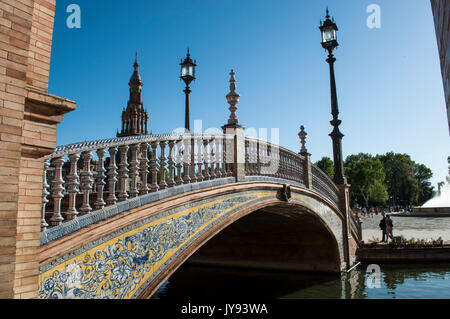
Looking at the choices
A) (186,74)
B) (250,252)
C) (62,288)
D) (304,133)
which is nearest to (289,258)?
(250,252)

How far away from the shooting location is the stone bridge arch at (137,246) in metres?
3.68

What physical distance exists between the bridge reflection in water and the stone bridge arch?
0.01 m

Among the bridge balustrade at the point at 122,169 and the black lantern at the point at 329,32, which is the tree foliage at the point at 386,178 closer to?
the black lantern at the point at 329,32

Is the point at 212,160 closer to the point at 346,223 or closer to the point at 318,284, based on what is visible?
the point at 318,284

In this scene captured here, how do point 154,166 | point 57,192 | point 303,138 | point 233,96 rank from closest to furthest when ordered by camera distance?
point 57,192
point 154,166
point 233,96
point 303,138

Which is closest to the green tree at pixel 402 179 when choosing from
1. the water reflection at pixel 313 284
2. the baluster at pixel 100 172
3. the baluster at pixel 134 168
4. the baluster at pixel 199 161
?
the water reflection at pixel 313 284

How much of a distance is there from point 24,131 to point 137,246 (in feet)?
7.01

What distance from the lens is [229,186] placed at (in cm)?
722

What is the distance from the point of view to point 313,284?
13.2 metres

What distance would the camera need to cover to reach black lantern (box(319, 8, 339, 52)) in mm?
13266

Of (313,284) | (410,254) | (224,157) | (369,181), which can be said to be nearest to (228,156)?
(224,157)

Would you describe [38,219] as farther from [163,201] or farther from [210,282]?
[210,282]

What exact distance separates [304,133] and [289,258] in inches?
216

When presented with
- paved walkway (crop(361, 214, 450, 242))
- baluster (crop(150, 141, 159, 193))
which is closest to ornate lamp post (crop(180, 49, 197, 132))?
baluster (crop(150, 141, 159, 193))
